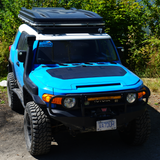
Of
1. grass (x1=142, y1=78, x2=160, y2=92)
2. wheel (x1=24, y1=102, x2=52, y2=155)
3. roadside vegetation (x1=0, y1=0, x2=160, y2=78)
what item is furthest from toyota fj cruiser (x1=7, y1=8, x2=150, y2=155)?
roadside vegetation (x1=0, y1=0, x2=160, y2=78)

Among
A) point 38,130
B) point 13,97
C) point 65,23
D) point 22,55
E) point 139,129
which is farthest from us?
point 13,97

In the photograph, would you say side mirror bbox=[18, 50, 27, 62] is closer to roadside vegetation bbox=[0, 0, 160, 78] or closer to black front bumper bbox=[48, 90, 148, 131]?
black front bumper bbox=[48, 90, 148, 131]

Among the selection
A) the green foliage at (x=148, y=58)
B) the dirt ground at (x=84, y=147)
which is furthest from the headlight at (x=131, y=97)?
the green foliage at (x=148, y=58)

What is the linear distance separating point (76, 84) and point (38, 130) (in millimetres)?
922

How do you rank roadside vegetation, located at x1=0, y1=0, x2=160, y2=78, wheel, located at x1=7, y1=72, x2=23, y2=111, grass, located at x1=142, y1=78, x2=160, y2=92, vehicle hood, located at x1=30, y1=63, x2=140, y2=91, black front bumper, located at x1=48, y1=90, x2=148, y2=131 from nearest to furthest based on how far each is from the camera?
black front bumper, located at x1=48, y1=90, x2=148, y2=131 < vehicle hood, located at x1=30, y1=63, x2=140, y2=91 < wheel, located at x1=7, y1=72, x2=23, y2=111 < grass, located at x1=142, y1=78, x2=160, y2=92 < roadside vegetation, located at x1=0, y1=0, x2=160, y2=78

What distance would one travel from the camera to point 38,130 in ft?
13.5

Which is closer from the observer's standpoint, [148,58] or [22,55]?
[22,55]

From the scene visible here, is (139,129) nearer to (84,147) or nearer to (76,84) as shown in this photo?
(84,147)

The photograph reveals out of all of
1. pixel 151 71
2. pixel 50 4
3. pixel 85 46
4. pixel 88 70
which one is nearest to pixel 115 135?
pixel 88 70

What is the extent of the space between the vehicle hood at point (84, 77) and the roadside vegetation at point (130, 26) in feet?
14.7

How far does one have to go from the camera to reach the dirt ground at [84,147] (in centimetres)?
448

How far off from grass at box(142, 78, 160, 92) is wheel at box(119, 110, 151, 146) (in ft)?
10.9

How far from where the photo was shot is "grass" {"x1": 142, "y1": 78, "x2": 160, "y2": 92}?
779 cm

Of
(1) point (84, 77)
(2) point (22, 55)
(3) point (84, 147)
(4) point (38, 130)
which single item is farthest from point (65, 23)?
(3) point (84, 147)
